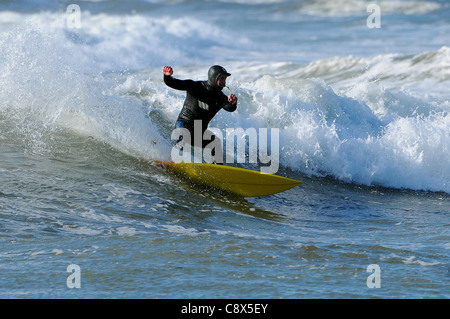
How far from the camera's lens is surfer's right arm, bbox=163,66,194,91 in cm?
747

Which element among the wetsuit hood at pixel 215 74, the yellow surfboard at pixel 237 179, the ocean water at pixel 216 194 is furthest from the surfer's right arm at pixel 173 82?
the ocean water at pixel 216 194

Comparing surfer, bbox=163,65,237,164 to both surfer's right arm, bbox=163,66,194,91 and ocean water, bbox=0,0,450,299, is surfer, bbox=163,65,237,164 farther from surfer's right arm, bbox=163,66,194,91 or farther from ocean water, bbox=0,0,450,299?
ocean water, bbox=0,0,450,299

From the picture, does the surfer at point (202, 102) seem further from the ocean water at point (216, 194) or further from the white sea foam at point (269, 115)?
the white sea foam at point (269, 115)

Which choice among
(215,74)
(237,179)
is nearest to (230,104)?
(215,74)

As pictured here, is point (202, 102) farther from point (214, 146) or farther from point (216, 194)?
point (216, 194)

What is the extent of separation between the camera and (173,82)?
764 centimetres

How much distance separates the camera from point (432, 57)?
779 inches

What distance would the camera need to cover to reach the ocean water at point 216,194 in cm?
470

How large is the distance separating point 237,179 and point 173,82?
5.13 feet

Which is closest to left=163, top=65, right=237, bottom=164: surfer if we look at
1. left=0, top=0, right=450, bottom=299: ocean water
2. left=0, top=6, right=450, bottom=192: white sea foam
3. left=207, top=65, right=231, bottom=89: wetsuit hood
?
left=207, top=65, right=231, bottom=89: wetsuit hood

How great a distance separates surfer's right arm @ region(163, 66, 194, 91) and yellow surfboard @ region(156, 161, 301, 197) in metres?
1.09

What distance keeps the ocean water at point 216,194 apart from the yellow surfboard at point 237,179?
184 mm
